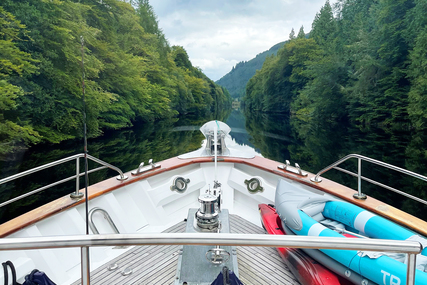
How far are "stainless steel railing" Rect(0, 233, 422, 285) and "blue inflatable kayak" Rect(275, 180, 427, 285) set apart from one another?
2.74ft

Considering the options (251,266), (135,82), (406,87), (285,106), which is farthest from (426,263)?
(285,106)

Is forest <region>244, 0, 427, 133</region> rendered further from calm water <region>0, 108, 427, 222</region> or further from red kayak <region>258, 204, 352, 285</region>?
red kayak <region>258, 204, 352, 285</region>

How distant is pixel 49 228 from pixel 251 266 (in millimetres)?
1751

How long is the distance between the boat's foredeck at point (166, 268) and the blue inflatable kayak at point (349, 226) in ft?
1.27

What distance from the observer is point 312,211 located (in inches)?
93.1

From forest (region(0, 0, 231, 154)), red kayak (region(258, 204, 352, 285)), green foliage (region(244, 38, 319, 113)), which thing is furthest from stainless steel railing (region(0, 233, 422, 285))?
green foliage (region(244, 38, 319, 113))

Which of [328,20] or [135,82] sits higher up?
[328,20]

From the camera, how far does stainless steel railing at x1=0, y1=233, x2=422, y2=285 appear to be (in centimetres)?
83

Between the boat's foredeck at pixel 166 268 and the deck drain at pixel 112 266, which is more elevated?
the deck drain at pixel 112 266

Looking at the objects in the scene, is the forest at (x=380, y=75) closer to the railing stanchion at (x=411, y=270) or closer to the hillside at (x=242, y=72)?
the railing stanchion at (x=411, y=270)

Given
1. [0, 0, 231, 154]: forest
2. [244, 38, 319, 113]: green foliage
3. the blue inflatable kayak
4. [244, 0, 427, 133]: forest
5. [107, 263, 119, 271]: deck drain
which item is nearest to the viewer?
the blue inflatable kayak

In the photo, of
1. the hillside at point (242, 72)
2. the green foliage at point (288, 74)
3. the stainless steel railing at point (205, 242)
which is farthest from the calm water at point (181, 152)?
the hillside at point (242, 72)

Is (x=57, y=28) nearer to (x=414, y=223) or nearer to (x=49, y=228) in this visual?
(x=49, y=228)

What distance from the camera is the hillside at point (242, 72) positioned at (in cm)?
16788
